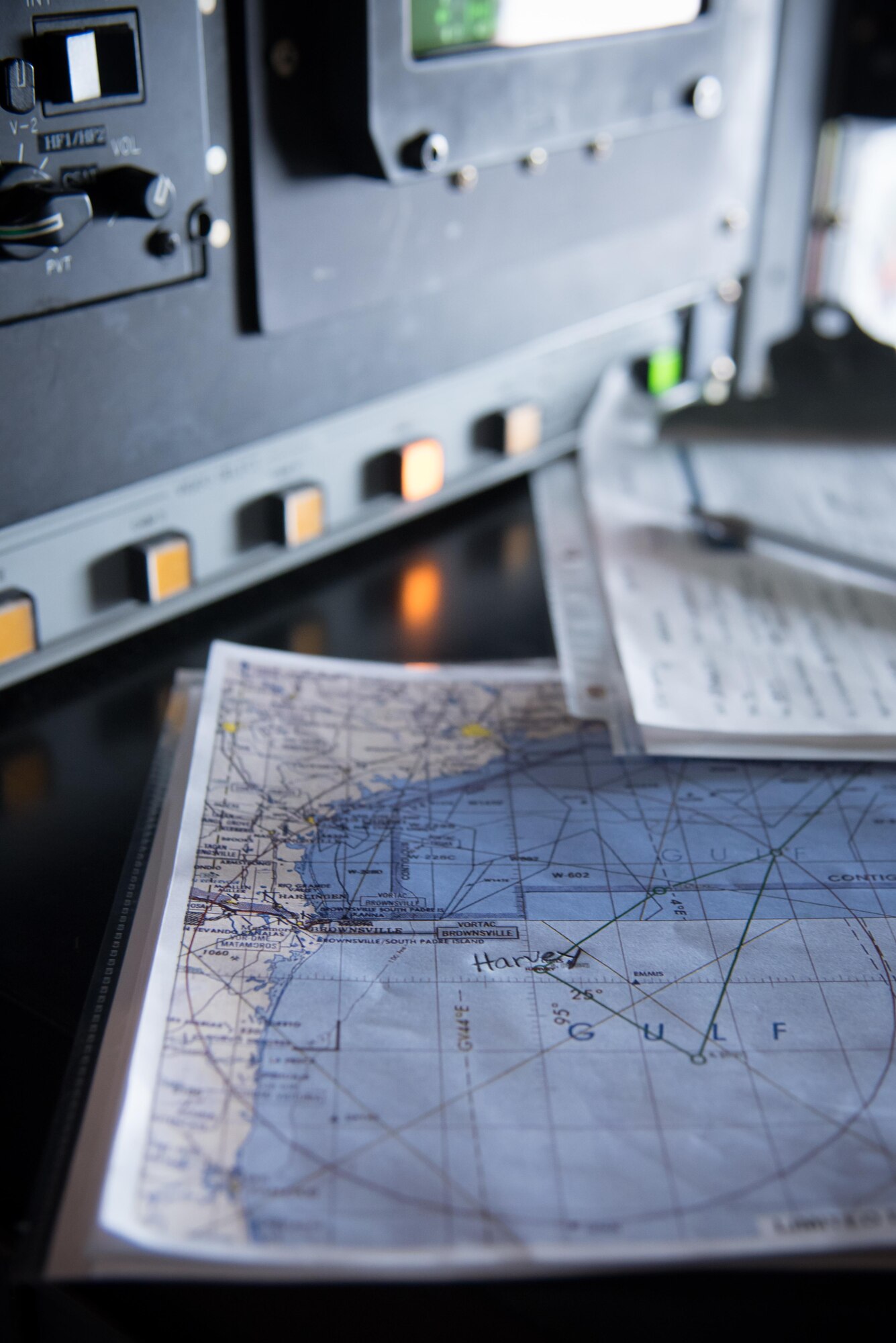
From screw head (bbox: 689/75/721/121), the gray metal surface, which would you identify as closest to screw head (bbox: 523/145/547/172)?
the gray metal surface

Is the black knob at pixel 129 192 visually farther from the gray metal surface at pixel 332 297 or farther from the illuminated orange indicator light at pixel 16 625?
the illuminated orange indicator light at pixel 16 625

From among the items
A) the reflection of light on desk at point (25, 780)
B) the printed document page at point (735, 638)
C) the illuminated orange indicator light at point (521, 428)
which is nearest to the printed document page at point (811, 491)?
the printed document page at point (735, 638)

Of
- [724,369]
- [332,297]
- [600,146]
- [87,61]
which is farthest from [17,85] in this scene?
[724,369]

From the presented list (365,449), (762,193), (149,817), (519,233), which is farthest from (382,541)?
(762,193)

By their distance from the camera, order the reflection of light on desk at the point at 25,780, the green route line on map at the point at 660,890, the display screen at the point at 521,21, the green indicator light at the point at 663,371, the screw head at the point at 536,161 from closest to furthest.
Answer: the green route line on map at the point at 660,890 < the reflection of light on desk at the point at 25,780 < the display screen at the point at 521,21 < the screw head at the point at 536,161 < the green indicator light at the point at 663,371

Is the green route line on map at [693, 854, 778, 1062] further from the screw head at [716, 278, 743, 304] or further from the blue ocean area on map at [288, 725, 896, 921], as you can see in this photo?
the screw head at [716, 278, 743, 304]

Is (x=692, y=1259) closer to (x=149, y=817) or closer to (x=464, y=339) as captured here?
(x=149, y=817)
